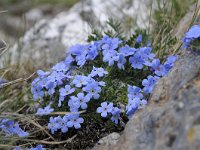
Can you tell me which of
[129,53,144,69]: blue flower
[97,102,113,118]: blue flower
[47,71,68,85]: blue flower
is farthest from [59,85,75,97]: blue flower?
[129,53,144,69]: blue flower

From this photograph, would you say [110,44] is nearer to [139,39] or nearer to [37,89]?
[139,39]

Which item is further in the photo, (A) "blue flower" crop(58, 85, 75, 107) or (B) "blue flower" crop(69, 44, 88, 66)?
(B) "blue flower" crop(69, 44, 88, 66)

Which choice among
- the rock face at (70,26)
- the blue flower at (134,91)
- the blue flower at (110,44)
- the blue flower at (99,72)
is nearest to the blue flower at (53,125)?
the blue flower at (99,72)

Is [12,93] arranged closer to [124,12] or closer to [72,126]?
[72,126]

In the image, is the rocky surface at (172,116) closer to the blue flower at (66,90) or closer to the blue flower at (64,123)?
the blue flower at (64,123)

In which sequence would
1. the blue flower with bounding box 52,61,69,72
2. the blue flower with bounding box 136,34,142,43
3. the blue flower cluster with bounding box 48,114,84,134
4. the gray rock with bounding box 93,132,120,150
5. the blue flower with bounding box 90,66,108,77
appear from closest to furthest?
the gray rock with bounding box 93,132,120,150
the blue flower cluster with bounding box 48,114,84,134
the blue flower with bounding box 90,66,108,77
the blue flower with bounding box 52,61,69,72
the blue flower with bounding box 136,34,142,43

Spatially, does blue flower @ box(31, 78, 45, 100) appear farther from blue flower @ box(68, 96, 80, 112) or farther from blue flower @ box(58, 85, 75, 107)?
blue flower @ box(68, 96, 80, 112)

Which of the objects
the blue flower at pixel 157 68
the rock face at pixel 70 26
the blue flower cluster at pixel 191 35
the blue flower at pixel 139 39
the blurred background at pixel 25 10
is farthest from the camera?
the blurred background at pixel 25 10

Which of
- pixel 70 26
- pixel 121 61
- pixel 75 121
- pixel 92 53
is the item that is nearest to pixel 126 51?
pixel 121 61
